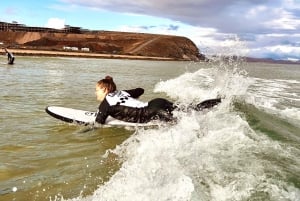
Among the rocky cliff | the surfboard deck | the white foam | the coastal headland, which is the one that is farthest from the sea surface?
the rocky cliff

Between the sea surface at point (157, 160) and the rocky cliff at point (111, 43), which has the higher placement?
the sea surface at point (157, 160)

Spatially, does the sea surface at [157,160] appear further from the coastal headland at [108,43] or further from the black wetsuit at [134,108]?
the coastal headland at [108,43]

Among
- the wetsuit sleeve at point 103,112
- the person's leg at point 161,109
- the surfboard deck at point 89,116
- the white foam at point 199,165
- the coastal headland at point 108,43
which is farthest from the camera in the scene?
the coastal headland at point 108,43

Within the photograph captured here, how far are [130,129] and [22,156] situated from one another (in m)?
3.06

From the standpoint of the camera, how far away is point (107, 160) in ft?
25.3

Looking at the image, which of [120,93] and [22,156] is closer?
[22,156]

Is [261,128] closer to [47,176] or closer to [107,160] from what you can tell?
[107,160]

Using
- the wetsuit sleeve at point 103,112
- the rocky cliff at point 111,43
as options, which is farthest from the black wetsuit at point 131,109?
the rocky cliff at point 111,43

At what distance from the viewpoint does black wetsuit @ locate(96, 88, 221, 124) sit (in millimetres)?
9555

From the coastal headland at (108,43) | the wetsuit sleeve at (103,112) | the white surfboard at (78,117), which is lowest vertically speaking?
the coastal headland at (108,43)

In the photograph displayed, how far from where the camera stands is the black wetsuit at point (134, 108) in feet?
31.3

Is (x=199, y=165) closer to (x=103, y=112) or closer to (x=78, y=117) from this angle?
(x=103, y=112)

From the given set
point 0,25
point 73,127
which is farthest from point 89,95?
point 0,25

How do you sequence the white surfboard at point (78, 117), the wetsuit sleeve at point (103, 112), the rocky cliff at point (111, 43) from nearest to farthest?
the wetsuit sleeve at point (103, 112), the white surfboard at point (78, 117), the rocky cliff at point (111, 43)
